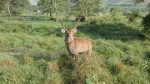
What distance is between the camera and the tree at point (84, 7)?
49938 mm

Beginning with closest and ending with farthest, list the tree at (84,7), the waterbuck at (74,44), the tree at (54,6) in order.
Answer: the waterbuck at (74,44), the tree at (84,7), the tree at (54,6)

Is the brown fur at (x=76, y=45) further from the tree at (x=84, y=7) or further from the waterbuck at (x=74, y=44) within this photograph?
the tree at (x=84, y=7)

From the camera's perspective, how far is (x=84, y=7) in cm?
5159

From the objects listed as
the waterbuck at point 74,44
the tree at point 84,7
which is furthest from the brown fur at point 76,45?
the tree at point 84,7

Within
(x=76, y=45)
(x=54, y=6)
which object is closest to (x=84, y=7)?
(x=54, y=6)

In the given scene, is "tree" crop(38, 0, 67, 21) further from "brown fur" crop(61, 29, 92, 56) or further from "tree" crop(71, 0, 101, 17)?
"brown fur" crop(61, 29, 92, 56)

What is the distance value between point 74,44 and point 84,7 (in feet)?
127

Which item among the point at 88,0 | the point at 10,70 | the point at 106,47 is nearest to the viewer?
the point at 10,70

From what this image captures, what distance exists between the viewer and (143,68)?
14.2 metres

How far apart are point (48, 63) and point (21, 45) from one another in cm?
848

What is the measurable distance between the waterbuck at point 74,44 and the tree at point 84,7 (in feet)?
115

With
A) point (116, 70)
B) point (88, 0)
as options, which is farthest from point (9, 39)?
point (88, 0)

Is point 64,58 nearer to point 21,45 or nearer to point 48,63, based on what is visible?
point 48,63

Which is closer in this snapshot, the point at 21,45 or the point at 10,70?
the point at 10,70
